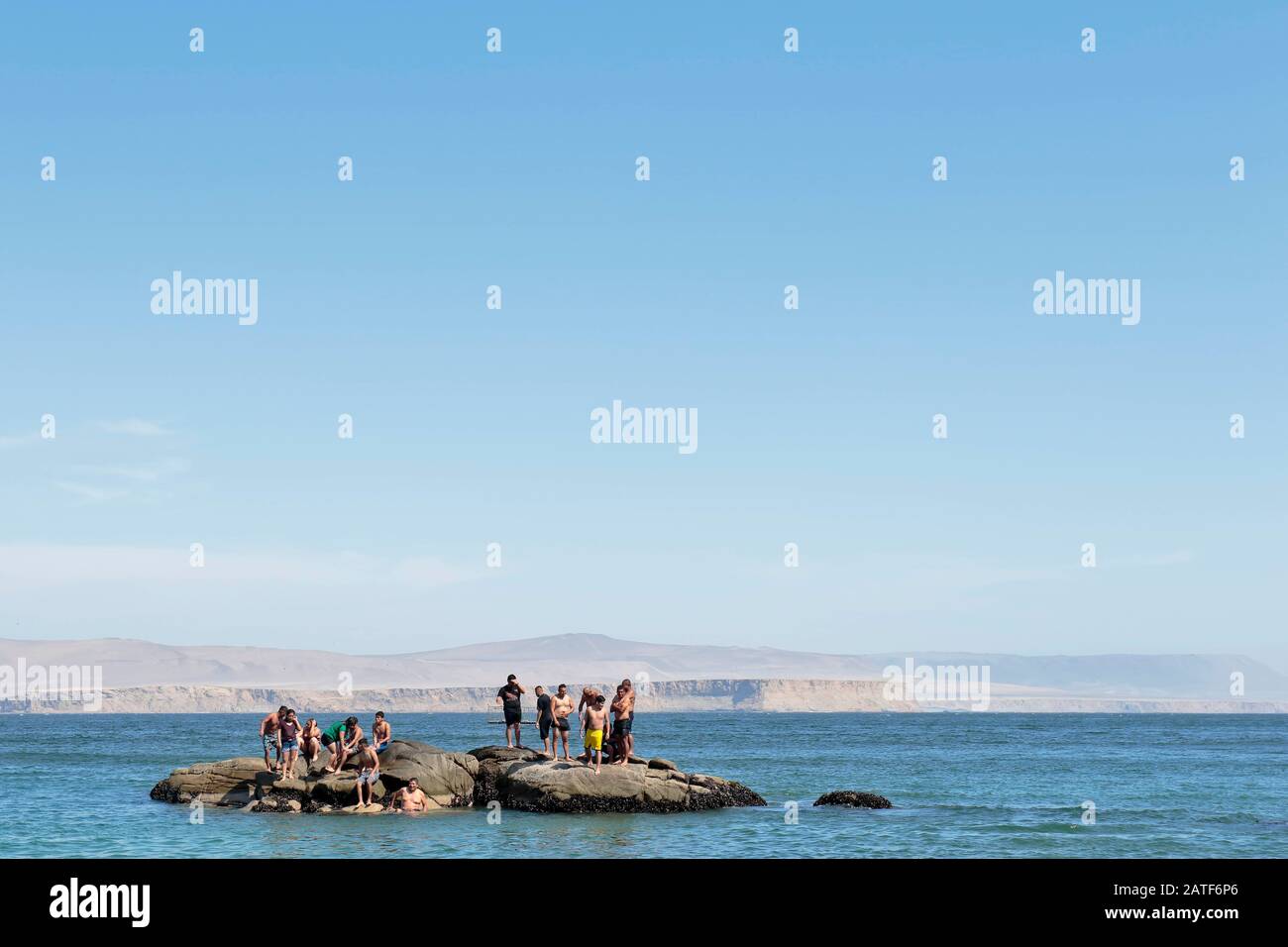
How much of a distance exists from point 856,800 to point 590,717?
9476 mm

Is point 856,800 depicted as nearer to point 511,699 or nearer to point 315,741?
point 511,699

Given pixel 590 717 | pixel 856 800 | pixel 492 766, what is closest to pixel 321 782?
pixel 492 766

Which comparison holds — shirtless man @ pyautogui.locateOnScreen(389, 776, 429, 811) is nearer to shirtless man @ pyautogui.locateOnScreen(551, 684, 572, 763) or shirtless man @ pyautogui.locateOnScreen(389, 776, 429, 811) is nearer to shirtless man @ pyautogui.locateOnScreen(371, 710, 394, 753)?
shirtless man @ pyautogui.locateOnScreen(371, 710, 394, 753)

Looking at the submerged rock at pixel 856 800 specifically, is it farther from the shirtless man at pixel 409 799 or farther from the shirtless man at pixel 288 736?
the shirtless man at pixel 288 736

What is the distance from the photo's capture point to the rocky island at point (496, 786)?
35594 millimetres

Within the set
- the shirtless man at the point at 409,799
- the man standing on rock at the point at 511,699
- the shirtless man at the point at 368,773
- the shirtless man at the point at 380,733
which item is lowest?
the shirtless man at the point at 409,799

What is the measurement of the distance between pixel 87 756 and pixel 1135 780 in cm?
6016

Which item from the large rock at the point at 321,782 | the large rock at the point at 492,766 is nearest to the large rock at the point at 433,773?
the large rock at the point at 321,782

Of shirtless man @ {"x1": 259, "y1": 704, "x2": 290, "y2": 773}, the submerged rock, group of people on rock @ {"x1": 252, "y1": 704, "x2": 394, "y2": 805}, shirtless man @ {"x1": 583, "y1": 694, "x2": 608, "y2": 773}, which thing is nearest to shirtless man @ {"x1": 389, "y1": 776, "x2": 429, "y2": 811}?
group of people on rock @ {"x1": 252, "y1": 704, "x2": 394, "y2": 805}

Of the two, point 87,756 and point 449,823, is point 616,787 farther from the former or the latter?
point 87,756

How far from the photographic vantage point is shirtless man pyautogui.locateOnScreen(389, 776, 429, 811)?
35.2 m

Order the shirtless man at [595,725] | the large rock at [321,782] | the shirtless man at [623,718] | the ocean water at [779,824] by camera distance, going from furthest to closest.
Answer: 1. the large rock at [321,782]
2. the shirtless man at [595,725]
3. the shirtless man at [623,718]
4. the ocean water at [779,824]

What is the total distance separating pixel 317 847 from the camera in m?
28.5
